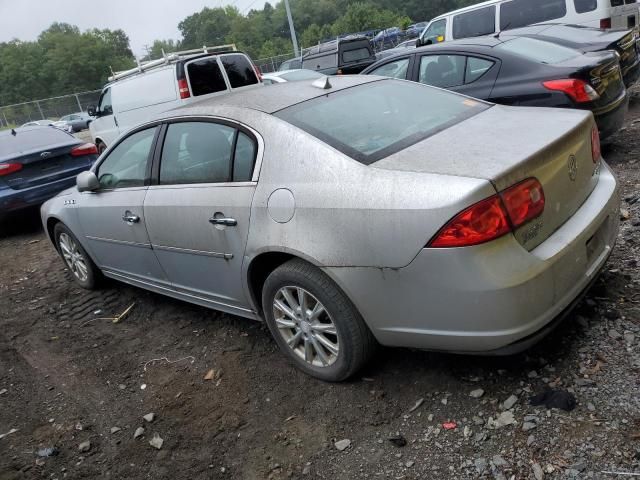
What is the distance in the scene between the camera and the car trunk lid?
2.29m

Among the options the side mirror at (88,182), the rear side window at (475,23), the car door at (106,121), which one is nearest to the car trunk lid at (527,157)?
the side mirror at (88,182)

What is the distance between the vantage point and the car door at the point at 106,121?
440 inches

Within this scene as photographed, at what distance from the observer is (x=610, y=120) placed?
16.8ft

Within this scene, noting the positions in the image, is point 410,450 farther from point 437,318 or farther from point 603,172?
point 603,172

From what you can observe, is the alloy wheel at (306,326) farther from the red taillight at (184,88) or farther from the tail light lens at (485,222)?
the red taillight at (184,88)

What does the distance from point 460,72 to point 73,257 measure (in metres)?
4.39

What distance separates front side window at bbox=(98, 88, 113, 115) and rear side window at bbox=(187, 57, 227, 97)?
8.83ft

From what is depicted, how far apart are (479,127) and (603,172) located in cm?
78

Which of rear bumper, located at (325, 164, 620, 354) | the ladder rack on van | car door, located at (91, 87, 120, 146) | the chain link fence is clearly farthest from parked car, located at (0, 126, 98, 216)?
the chain link fence

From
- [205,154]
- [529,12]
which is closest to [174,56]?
[529,12]

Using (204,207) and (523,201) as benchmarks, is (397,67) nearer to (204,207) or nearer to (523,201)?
(204,207)

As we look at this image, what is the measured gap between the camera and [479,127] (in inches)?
113

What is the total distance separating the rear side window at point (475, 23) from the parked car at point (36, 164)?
23.2 feet

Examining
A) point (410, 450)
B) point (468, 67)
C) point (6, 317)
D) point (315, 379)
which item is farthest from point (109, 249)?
point (468, 67)
